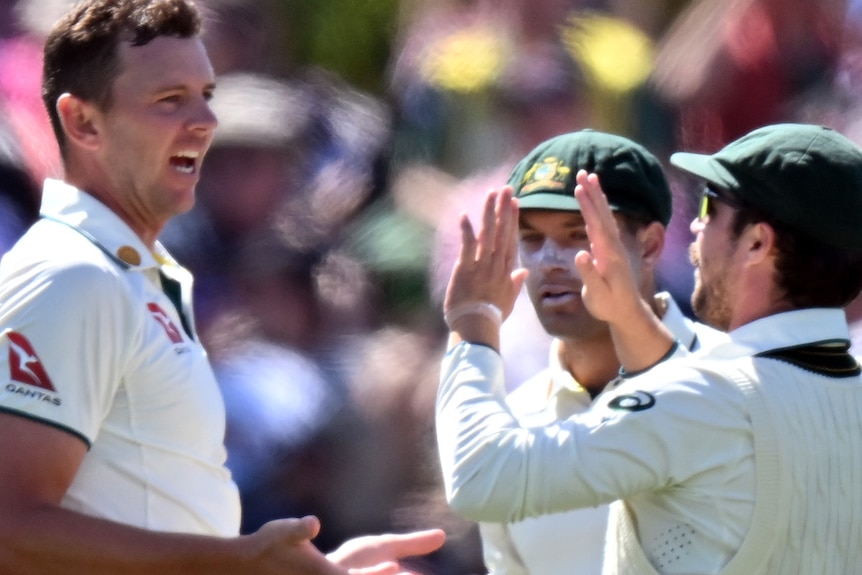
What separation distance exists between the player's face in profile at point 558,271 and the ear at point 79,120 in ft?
2.81

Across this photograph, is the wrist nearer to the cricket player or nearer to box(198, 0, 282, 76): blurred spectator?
the cricket player

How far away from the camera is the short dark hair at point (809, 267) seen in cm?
200

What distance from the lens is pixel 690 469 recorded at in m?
1.89

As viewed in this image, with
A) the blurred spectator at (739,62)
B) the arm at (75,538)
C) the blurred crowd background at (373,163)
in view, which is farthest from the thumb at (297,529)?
the blurred spectator at (739,62)

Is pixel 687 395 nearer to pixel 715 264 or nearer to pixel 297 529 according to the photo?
pixel 715 264

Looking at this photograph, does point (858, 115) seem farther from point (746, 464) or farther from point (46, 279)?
point (46, 279)

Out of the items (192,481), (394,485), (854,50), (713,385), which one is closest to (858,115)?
(854,50)

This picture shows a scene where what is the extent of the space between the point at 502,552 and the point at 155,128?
3.19 feet

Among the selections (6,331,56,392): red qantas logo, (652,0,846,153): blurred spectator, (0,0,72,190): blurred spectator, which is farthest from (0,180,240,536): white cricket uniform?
(0,0,72,190): blurred spectator

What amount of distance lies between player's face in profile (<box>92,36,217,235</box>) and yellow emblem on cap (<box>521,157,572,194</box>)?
672 millimetres

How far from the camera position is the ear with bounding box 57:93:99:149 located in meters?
2.24

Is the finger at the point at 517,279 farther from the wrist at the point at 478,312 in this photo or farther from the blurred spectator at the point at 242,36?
the blurred spectator at the point at 242,36

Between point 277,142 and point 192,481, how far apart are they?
2.22 meters

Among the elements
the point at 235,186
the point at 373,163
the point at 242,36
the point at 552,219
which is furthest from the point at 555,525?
the point at 242,36
